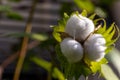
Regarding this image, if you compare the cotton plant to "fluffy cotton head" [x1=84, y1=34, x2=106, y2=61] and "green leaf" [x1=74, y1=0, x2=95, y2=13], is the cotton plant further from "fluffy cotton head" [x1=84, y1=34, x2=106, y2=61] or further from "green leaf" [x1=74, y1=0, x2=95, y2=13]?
"green leaf" [x1=74, y1=0, x2=95, y2=13]

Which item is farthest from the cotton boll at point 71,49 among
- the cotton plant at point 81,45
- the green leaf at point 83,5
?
the green leaf at point 83,5

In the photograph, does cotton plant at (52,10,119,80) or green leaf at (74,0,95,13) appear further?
green leaf at (74,0,95,13)

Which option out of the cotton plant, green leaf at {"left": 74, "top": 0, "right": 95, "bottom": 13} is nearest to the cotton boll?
the cotton plant

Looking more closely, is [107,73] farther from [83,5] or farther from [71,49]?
[83,5]

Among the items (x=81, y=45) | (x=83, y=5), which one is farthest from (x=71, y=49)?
(x=83, y=5)

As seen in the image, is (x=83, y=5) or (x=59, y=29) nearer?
(x=59, y=29)

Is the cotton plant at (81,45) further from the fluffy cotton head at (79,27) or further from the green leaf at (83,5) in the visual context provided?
the green leaf at (83,5)

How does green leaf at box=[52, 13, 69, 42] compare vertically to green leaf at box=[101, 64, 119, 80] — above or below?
above

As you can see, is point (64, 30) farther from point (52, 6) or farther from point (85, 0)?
point (52, 6)
